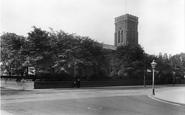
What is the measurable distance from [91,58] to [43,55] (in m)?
8.69

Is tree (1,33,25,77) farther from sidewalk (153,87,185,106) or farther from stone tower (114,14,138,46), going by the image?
stone tower (114,14,138,46)

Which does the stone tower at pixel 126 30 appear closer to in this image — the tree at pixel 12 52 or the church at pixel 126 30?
the church at pixel 126 30

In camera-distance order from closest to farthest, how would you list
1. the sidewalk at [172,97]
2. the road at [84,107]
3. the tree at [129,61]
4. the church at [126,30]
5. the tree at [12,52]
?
1. the road at [84,107]
2. the sidewalk at [172,97]
3. the tree at [12,52]
4. the tree at [129,61]
5. the church at [126,30]

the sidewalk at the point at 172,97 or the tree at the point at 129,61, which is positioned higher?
the tree at the point at 129,61

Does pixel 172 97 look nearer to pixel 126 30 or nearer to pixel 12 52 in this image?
pixel 12 52

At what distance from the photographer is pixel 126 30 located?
77375mm

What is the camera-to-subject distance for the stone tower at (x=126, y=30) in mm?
77988

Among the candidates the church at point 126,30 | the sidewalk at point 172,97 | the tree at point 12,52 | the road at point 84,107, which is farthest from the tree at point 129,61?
the church at point 126,30

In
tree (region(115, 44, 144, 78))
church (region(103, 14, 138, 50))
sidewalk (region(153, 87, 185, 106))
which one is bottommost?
sidewalk (region(153, 87, 185, 106))

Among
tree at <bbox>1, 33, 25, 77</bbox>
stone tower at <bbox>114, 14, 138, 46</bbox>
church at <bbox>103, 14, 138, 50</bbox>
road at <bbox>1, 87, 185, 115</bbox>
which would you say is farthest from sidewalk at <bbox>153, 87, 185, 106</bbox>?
stone tower at <bbox>114, 14, 138, 46</bbox>

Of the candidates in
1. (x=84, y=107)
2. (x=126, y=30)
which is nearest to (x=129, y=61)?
(x=84, y=107)

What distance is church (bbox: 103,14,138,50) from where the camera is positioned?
256ft

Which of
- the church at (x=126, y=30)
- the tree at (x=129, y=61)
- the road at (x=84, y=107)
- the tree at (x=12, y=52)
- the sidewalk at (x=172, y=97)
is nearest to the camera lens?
the road at (x=84, y=107)

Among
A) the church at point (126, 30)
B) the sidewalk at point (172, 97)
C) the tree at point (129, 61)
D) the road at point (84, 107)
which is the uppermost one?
the church at point (126, 30)
